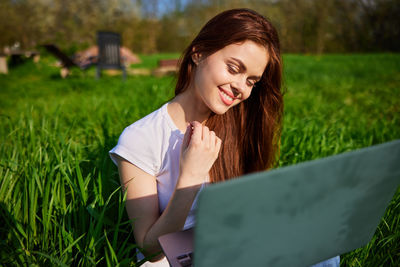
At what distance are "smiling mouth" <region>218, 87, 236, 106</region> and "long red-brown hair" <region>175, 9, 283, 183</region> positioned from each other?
0.55ft

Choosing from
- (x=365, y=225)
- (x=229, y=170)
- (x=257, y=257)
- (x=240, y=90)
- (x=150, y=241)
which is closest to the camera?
(x=257, y=257)

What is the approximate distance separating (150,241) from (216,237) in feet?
1.82

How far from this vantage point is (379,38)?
17.2 meters

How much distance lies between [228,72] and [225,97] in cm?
10

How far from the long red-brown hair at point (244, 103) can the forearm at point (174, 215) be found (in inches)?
16.6

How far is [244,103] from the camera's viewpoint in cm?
143

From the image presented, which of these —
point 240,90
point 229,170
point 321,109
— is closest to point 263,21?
point 240,90

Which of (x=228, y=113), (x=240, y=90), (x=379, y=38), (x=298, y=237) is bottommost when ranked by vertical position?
(x=298, y=237)

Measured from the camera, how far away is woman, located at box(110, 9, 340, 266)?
0.89 m

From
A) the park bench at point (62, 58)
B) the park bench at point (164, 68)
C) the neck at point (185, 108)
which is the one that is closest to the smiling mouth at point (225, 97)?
the neck at point (185, 108)

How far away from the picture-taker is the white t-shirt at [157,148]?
1003 millimetres

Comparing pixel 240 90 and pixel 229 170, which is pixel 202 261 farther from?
pixel 229 170

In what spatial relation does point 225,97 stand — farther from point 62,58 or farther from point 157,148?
point 62,58

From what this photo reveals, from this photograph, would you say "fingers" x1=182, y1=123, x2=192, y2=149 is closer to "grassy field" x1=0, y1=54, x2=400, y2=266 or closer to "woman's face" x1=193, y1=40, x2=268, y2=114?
"woman's face" x1=193, y1=40, x2=268, y2=114
